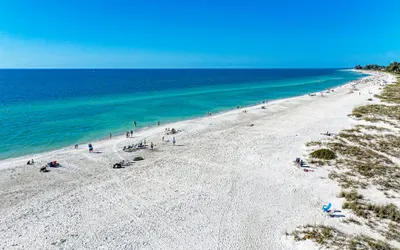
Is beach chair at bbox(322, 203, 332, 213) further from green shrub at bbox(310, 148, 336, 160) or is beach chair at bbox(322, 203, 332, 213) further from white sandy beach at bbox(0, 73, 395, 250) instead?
green shrub at bbox(310, 148, 336, 160)

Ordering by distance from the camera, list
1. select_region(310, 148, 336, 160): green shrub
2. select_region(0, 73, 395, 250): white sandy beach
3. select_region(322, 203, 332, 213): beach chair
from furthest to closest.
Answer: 1. select_region(310, 148, 336, 160): green shrub
2. select_region(322, 203, 332, 213): beach chair
3. select_region(0, 73, 395, 250): white sandy beach

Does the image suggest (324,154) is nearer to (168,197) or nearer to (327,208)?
(327,208)

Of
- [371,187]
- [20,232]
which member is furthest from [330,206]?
[20,232]

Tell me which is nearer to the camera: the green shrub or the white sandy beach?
the white sandy beach

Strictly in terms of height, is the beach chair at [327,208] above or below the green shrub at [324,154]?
below

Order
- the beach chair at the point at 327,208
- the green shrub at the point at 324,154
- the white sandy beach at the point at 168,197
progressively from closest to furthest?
the white sandy beach at the point at 168,197, the beach chair at the point at 327,208, the green shrub at the point at 324,154

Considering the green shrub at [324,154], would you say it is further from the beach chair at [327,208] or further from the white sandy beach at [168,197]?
the beach chair at [327,208]

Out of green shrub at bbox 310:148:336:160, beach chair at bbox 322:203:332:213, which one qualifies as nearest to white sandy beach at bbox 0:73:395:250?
beach chair at bbox 322:203:332:213

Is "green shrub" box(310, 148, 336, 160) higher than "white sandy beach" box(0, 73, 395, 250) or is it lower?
higher

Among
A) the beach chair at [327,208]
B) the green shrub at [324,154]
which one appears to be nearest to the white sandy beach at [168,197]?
the beach chair at [327,208]
